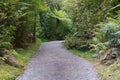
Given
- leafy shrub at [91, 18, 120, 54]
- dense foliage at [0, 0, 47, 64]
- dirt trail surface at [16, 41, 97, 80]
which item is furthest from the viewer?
leafy shrub at [91, 18, 120, 54]

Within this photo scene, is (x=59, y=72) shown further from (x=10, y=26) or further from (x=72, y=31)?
(x=72, y=31)

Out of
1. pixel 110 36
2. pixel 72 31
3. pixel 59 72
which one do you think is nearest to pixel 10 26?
pixel 59 72

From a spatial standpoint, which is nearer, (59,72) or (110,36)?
(59,72)

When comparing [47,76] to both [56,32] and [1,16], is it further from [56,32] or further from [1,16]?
[56,32]

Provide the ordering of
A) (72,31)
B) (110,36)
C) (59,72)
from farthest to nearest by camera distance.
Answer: (72,31) → (110,36) → (59,72)

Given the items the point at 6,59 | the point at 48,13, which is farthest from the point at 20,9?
the point at 48,13

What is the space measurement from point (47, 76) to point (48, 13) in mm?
27797

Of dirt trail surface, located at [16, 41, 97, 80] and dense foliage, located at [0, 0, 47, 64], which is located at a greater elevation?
dense foliage, located at [0, 0, 47, 64]

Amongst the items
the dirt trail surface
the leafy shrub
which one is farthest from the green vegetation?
the dirt trail surface

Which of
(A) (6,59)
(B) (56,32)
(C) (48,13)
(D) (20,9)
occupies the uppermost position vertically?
(D) (20,9)

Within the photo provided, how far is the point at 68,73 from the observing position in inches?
436

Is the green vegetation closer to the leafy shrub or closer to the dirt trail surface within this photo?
the leafy shrub

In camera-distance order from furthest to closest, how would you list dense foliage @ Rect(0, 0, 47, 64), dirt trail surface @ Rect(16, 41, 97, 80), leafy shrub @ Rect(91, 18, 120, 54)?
leafy shrub @ Rect(91, 18, 120, 54) < dense foliage @ Rect(0, 0, 47, 64) < dirt trail surface @ Rect(16, 41, 97, 80)

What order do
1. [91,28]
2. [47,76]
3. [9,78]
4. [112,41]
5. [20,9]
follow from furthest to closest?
[91,28] → [20,9] → [112,41] → [47,76] → [9,78]
